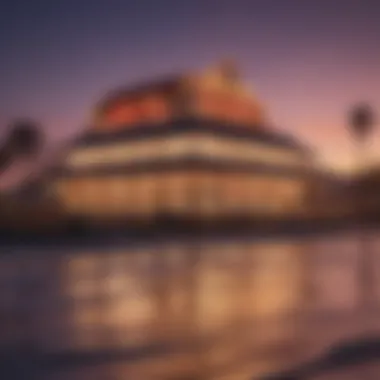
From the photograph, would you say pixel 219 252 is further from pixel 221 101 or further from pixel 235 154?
pixel 221 101

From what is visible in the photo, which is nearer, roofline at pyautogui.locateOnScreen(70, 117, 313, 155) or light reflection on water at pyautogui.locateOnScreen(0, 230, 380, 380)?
light reflection on water at pyautogui.locateOnScreen(0, 230, 380, 380)

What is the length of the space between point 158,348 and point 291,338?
0.89 metres

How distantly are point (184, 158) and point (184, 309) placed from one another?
396 cm

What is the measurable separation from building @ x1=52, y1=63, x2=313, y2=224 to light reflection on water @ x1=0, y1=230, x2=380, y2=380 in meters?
0.89

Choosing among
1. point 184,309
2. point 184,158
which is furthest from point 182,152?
point 184,309

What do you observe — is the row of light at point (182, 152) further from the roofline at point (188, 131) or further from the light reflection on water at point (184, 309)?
the light reflection on water at point (184, 309)

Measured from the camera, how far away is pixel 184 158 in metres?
8.27

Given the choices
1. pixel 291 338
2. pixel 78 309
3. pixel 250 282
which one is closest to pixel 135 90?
pixel 250 282

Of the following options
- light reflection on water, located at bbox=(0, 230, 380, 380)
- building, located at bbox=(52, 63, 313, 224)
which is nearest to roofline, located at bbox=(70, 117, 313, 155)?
building, located at bbox=(52, 63, 313, 224)

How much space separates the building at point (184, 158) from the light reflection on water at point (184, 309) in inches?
35.2

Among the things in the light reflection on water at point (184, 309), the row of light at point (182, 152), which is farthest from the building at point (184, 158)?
the light reflection on water at point (184, 309)

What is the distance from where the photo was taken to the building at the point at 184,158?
7.80 metres

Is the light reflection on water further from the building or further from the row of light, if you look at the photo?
the row of light

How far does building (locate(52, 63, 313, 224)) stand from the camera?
7.80 metres
